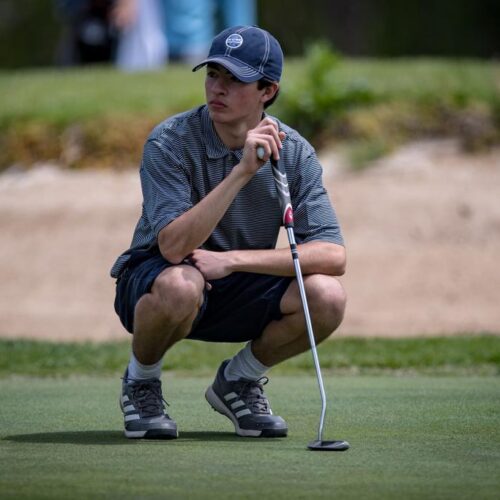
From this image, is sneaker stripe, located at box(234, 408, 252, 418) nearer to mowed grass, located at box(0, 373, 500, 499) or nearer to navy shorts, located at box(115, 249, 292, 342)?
mowed grass, located at box(0, 373, 500, 499)

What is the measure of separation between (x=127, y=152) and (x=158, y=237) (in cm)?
869

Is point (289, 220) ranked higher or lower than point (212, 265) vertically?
higher

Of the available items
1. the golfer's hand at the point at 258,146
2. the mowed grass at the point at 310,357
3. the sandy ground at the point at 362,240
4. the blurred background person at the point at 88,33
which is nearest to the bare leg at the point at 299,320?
the golfer's hand at the point at 258,146

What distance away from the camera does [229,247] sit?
543 cm

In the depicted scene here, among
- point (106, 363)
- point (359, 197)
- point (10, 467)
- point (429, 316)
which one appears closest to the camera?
point (10, 467)

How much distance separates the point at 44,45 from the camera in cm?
2366

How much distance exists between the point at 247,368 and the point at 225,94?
1020 mm

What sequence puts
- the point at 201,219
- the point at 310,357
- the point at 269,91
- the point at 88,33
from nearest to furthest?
the point at 201,219 < the point at 269,91 < the point at 310,357 < the point at 88,33

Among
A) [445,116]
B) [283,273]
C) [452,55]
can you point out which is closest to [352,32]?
[452,55]

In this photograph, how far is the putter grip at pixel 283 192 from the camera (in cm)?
516

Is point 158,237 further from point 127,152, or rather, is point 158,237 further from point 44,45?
point 44,45

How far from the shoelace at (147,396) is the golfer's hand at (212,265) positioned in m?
0.44

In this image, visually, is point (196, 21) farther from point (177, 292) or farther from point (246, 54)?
point (177, 292)

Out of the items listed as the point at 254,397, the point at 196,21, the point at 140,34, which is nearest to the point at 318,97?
the point at 196,21
